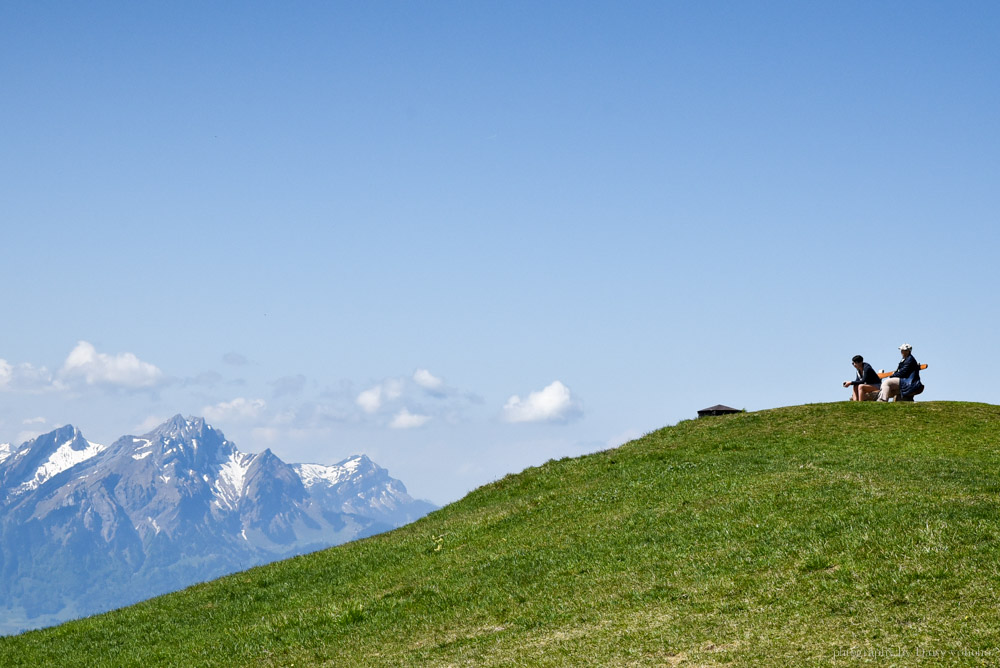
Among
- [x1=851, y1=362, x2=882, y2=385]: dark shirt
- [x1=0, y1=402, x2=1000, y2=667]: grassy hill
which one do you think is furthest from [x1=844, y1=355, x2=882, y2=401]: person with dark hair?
[x1=0, y1=402, x2=1000, y2=667]: grassy hill

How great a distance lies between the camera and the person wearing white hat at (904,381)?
44188mm

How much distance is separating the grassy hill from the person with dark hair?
416 cm

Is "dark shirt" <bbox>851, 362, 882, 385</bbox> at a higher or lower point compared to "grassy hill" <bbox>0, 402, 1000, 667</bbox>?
higher

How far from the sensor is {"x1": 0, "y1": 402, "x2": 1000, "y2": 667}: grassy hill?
17688 mm

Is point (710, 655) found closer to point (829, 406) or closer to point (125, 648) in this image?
point (125, 648)

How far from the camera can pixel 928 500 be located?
25328mm

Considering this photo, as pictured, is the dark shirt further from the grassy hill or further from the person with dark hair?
the grassy hill

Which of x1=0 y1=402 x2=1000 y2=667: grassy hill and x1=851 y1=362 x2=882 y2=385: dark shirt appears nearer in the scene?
x1=0 y1=402 x2=1000 y2=667: grassy hill

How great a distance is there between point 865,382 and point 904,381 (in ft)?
6.03

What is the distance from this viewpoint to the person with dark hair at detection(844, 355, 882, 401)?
45656 millimetres

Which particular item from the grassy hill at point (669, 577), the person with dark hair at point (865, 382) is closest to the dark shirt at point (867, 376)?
the person with dark hair at point (865, 382)

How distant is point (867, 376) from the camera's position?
4575 centimetres

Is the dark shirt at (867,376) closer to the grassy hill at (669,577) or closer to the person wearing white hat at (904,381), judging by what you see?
the person wearing white hat at (904,381)

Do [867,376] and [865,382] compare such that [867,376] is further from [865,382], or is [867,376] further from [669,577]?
[669,577]
